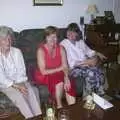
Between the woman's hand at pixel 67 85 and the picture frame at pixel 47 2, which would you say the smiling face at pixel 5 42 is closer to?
the woman's hand at pixel 67 85

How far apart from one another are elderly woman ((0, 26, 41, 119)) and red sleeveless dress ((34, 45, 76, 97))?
0.70 feet

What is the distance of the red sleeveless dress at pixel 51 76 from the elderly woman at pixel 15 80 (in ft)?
0.70

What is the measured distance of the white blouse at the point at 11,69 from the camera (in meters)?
2.84

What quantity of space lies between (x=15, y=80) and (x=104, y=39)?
215 centimetres

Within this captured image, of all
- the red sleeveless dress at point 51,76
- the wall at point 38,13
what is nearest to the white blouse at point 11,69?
the red sleeveless dress at point 51,76

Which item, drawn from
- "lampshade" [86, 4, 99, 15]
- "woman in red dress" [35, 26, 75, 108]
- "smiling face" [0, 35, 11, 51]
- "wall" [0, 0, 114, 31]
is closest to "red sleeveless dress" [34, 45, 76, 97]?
"woman in red dress" [35, 26, 75, 108]

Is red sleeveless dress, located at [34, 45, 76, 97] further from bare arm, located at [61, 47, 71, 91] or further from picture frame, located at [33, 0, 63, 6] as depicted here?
picture frame, located at [33, 0, 63, 6]

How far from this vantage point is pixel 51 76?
10.3ft

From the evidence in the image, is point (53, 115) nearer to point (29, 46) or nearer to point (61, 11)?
point (29, 46)

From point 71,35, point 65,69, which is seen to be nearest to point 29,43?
point 71,35

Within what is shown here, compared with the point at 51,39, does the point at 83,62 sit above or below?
below

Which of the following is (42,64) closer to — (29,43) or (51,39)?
(51,39)

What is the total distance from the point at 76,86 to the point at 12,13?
148cm

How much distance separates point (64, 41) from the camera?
3.62 m
